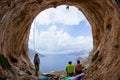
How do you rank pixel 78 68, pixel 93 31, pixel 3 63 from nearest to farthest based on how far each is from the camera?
pixel 3 63 < pixel 78 68 < pixel 93 31

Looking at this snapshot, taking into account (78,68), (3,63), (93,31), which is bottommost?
(78,68)

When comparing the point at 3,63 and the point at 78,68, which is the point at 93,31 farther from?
the point at 3,63

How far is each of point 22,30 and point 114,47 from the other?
10980 mm

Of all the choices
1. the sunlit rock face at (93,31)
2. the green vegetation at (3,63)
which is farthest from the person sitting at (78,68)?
the green vegetation at (3,63)

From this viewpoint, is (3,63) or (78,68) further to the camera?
(78,68)

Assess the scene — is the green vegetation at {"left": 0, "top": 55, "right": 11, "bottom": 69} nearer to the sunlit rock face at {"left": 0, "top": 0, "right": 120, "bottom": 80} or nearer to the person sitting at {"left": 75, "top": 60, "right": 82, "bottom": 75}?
the sunlit rock face at {"left": 0, "top": 0, "right": 120, "bottom": 80}

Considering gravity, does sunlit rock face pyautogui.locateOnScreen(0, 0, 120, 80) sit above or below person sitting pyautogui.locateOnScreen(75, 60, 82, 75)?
above

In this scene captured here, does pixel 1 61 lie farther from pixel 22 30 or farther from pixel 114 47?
pixel 22 30

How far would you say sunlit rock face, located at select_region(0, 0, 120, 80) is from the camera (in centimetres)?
1440

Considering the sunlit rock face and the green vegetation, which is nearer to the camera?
the sunlit rock face

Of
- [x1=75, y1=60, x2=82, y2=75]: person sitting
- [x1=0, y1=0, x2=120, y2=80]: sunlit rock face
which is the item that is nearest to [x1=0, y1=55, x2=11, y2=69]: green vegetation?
[x1=0, y1=0, x2=120, y2=80]: sunlit rock face

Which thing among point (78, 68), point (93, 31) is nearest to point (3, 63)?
point (78, 68)

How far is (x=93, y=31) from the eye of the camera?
82.9 feet

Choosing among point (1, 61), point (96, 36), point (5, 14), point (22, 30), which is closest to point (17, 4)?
point (5, 14)
